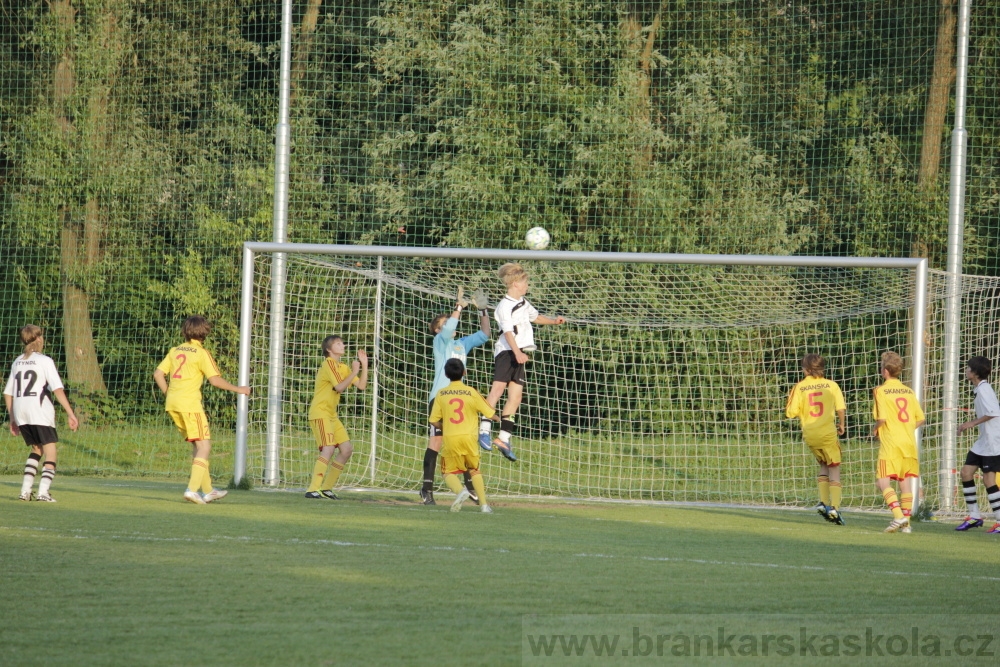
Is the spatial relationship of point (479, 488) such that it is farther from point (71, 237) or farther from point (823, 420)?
point (71, 237)

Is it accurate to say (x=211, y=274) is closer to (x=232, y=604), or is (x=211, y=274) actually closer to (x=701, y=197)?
(x=701, y=197)

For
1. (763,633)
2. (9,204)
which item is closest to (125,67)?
(9,204)

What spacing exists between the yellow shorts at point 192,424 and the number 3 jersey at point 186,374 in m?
0.05

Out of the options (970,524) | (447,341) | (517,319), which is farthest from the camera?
(447,341)

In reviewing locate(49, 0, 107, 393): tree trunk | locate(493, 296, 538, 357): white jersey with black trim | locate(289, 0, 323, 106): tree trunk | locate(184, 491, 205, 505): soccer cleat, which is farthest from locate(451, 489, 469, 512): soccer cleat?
locate(289, 0, 323, 106): tree trunk

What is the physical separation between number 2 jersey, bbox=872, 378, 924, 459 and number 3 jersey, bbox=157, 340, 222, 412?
6.03 m

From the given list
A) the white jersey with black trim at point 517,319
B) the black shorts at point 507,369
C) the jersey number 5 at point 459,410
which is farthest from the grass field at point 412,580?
the white jersey with black trim at point 517,319

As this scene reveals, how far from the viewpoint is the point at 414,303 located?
15.2 meters

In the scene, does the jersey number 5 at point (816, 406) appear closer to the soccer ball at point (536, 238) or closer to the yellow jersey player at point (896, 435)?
the yellow jersey player at point (896, 435)

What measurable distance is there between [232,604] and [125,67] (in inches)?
619

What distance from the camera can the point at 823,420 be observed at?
10.4m

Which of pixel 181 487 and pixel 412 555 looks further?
pixel 181 487

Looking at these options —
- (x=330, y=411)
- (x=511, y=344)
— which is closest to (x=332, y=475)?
(x=330, y=411)

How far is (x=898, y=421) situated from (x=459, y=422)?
3899 millimetres
